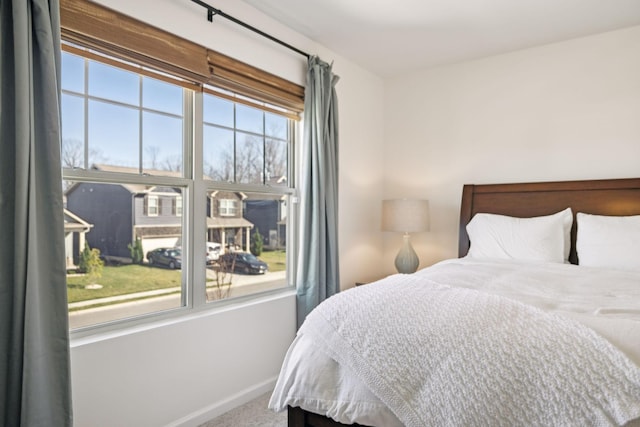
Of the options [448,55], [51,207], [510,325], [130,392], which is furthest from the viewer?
[448,55]

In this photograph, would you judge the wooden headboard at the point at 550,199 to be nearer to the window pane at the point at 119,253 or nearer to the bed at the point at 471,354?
the bed at the point at 471,354

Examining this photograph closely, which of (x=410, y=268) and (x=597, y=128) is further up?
(x=597, y=128)

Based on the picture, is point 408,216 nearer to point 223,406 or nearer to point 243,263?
point 243,263

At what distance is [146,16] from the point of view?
201 cm

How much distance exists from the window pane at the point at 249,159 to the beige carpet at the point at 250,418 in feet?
4.68

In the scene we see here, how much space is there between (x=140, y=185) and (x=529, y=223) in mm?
2560

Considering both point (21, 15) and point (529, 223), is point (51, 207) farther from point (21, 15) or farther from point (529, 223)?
point (529, 223)

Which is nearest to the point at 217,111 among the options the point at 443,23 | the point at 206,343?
the point at 206,343

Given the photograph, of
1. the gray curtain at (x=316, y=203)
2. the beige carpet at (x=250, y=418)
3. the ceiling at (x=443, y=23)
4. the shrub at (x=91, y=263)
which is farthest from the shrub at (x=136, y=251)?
the ceiling at (x=443, y=23)

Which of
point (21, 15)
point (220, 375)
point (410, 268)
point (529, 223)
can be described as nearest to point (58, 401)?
point (220, 375)

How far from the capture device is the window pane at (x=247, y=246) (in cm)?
253

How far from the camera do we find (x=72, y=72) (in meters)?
1.85

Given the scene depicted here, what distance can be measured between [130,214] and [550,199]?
2.89 metres

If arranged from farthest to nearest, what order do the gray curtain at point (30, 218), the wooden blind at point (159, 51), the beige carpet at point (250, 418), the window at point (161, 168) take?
the beige carpet at point (250, 418), the window at point (161, 168), the wooden blind at point (159, 51), the gray curtain at point (30, 218)
